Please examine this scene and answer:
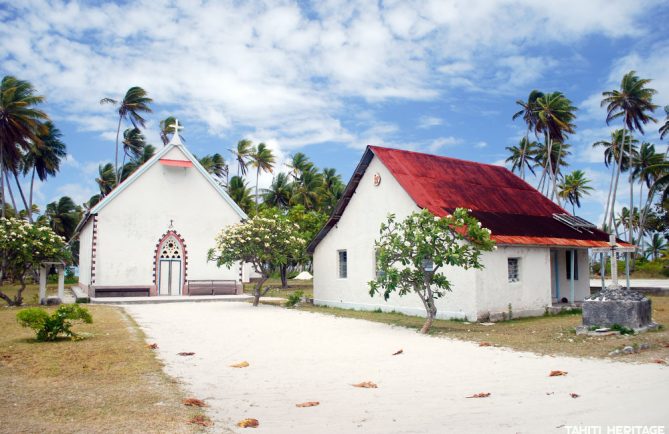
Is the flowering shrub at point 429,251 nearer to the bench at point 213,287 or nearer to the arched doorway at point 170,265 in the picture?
the bench at point 213,287

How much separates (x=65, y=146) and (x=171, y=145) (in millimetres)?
29527

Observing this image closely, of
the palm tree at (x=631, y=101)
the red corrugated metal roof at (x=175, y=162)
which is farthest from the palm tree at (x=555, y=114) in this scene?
the red corrugated metal roof at (x=175, y=162)

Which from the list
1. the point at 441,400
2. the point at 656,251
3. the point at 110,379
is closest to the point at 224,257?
the point at 110,379

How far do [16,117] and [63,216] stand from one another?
74.0 ft

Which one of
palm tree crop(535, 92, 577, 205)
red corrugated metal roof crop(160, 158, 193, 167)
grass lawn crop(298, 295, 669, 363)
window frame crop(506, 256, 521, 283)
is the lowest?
grass lawn crop(298, 295, 669, 363)

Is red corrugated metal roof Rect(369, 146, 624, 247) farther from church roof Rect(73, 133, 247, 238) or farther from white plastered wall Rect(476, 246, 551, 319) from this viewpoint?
church roof Rect(73, 133, 247, 238)

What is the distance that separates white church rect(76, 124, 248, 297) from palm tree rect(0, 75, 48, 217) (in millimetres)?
12301

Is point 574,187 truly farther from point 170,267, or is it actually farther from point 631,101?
point 170,267

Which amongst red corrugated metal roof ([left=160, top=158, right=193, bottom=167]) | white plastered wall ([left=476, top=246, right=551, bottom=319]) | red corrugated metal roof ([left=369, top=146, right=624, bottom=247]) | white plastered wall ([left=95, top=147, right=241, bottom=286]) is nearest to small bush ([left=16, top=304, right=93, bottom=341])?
red corrugated metal roof ([left=369, top=146, right=624, bottom=247])

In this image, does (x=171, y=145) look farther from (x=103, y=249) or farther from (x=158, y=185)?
(x=103, y=249)

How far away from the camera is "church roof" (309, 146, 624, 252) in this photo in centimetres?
1892

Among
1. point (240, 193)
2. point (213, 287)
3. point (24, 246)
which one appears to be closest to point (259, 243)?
point (24, 246)

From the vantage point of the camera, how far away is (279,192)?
198 feet

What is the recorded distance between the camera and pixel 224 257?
21.7m
